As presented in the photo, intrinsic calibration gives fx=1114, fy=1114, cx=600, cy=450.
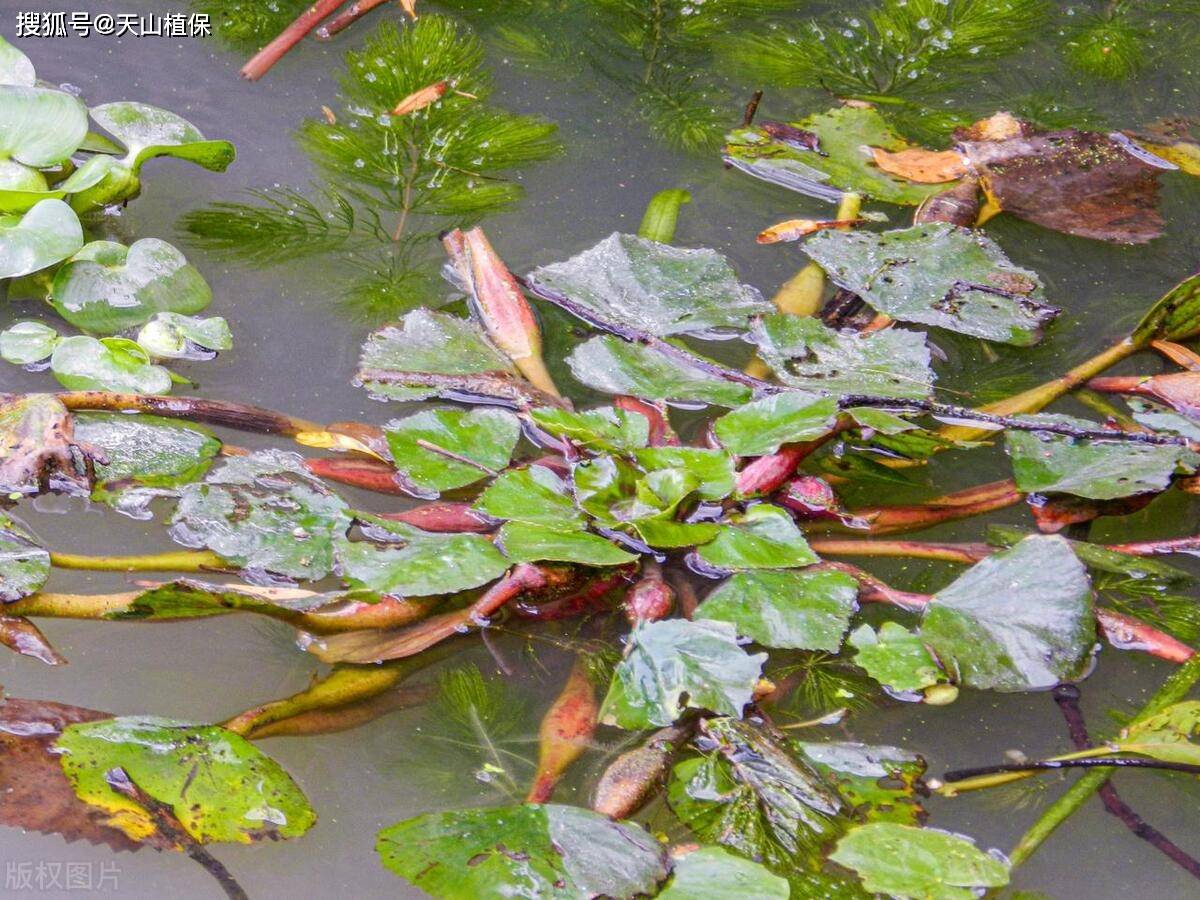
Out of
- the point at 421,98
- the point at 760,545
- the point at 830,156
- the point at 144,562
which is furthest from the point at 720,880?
the point at 421,98

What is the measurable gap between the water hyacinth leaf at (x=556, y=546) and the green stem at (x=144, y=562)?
33cm

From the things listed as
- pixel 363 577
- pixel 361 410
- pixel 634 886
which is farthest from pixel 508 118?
pixel 634 886

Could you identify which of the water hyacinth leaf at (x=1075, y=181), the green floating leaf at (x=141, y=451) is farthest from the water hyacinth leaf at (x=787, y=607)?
the water hyacinth leaf at (x=1075, y=181)

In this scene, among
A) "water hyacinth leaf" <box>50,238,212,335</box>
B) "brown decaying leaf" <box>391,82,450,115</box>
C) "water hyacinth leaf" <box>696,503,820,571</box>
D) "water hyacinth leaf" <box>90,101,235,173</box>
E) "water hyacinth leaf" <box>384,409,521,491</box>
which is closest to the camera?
"water hyacinth leaf" <box>696,503,820,571</box>

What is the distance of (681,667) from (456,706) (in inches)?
9.4

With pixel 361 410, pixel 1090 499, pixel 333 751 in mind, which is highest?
pixel 1090 499

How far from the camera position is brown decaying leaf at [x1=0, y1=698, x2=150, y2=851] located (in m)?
1.01

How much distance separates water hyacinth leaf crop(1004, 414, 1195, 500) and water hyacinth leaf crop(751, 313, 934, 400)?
5.3 inches

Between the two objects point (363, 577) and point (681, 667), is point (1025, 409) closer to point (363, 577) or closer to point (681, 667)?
point (681, 667)

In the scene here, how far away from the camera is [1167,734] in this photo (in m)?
1.08

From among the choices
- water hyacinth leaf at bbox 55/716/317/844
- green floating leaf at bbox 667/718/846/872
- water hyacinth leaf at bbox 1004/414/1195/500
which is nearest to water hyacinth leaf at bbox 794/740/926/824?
green floating leaf at bbox 667/718/846/872

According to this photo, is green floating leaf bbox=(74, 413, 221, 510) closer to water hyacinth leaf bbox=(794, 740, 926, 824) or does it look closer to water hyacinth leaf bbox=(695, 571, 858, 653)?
water hyacinth leaf bbox=(695, 571, 858, 653)

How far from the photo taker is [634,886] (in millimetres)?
925

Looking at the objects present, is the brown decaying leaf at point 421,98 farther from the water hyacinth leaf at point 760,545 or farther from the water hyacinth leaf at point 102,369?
the water hyacinth leaf at point 760,545
